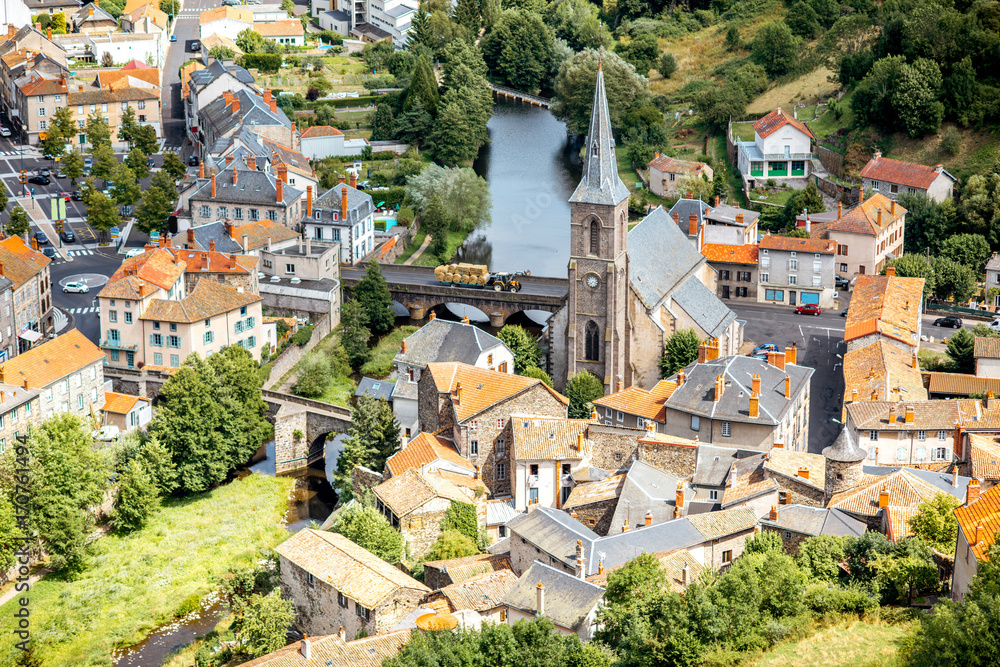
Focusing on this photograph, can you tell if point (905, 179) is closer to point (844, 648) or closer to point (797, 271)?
point (797, 271)

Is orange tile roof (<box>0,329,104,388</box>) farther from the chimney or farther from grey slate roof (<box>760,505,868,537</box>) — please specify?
the chimney

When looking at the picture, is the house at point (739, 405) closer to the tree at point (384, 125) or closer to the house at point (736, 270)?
the house at point (736, 270)

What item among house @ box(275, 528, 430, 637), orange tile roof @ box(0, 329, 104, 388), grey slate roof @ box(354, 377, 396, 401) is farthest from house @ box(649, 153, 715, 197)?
house @ box(275, 528, 430, 637)

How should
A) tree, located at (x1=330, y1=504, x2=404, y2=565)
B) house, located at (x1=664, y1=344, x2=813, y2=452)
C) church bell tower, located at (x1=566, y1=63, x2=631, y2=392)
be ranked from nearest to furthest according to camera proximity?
tree, located at (x1=330, y1=504, x2=404, y2=565) → house, located at (x1=664, y1=344, x2=813, y2=452) → church bell tower, located at (x1=566, y1=63, x2=631, y2=392)

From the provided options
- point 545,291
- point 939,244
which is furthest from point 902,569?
point 939,244

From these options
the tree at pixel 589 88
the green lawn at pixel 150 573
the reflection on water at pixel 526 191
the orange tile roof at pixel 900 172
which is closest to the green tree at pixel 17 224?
the reflection on water at pixel 526 191

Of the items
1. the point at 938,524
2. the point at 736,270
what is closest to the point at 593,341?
the point at 736,270

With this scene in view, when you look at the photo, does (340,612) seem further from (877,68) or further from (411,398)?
(877,68)
